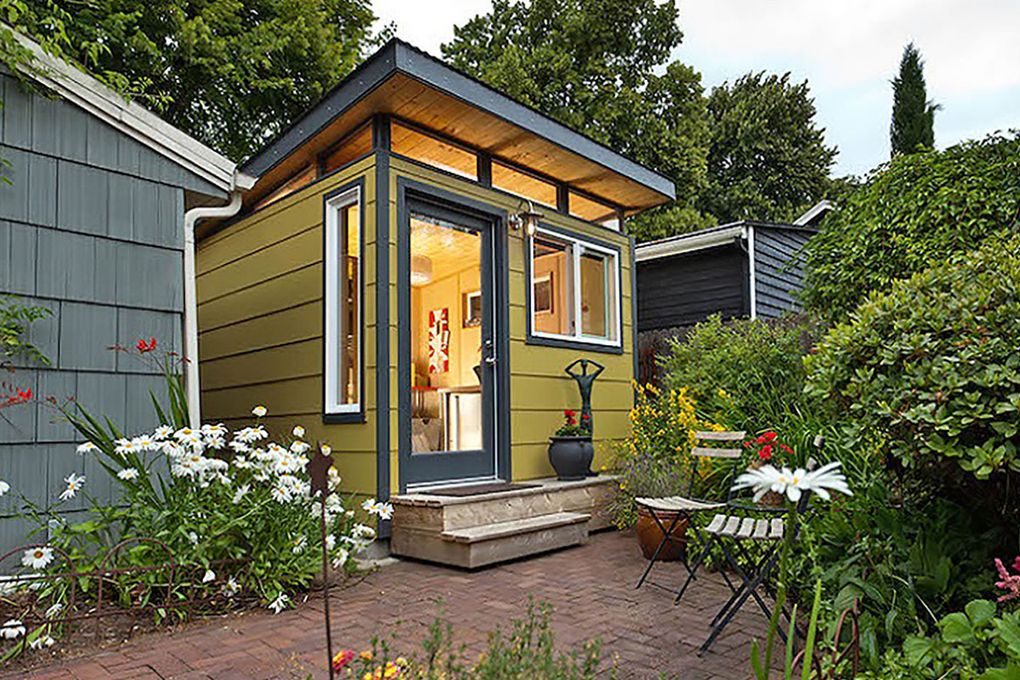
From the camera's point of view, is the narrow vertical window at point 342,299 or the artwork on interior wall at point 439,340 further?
the artwork on interior wall at point 439,340

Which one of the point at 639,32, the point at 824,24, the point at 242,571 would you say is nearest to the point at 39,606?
the point at 242,571

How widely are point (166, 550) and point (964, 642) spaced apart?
3144 mm

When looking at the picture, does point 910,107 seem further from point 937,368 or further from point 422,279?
point 937,368

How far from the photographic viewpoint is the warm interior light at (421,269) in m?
6.52

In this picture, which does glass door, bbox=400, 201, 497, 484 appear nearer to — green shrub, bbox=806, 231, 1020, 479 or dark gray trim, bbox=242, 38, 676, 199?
dark gray trim, bbox=242, 38, 676, 199

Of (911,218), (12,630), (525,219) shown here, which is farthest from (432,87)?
(12,630)

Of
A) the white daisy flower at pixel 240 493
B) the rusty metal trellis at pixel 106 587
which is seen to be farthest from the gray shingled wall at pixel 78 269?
the white daisy flower at pixel 240 493

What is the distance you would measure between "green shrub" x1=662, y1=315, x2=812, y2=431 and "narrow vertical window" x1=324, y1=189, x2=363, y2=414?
276 centimetres

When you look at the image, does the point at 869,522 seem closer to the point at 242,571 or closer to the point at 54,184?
the point at 242,571

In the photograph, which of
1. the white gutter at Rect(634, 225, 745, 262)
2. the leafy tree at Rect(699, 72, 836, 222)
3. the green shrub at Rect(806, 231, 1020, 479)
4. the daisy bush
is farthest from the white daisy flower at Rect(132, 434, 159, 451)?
the leafy tree at Rect(699, 72, 836, 222)

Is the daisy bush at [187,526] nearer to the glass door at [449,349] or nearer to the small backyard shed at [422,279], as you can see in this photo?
the small backyard shed at [422,279]

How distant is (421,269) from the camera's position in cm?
684

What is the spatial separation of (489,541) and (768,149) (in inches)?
719

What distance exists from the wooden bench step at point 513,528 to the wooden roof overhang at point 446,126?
109 inches
